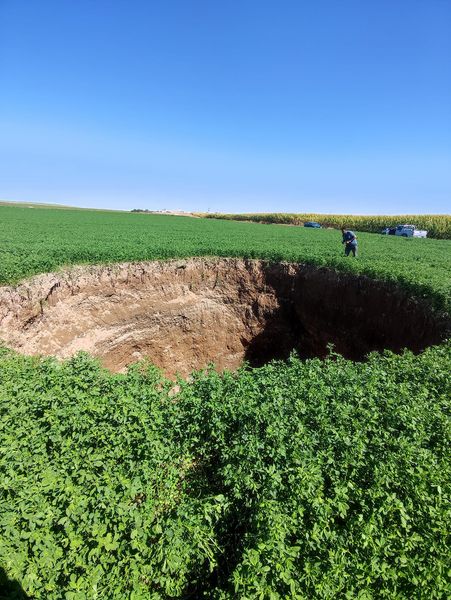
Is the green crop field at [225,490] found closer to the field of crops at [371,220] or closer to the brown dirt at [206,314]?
the brown dirt at [206,314]

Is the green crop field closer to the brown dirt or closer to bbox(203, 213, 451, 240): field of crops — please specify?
the brown dirt

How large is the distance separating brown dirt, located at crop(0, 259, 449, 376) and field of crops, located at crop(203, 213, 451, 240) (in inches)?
1639

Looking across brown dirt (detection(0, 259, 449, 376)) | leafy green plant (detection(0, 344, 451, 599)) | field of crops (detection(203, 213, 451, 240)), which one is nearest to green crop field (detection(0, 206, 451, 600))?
leafy green plant (detection(0, 344, 451, 599))

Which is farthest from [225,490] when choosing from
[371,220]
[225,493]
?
[371,220]

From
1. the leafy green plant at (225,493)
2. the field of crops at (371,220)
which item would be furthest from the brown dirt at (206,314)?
the field of crops at (371,220)

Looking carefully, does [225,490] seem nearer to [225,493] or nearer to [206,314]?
[225,493]

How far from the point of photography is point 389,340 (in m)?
11.5

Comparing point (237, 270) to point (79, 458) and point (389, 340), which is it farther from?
point (79, 458)

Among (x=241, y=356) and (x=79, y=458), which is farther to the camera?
(x=241, y=356)

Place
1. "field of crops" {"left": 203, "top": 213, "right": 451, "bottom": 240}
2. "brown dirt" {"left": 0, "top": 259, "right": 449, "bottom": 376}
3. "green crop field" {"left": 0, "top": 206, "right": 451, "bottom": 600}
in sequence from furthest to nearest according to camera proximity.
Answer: "field of crops" {"left": 203, "top": 213, "right": 451, "bottom": 240} < "brown dirt" {"left": 0, "top": 259, "right": 449, "bottom": 376} < "green crop field" {"left": 0, "top": 206, "right": 451, "bottom": 600}

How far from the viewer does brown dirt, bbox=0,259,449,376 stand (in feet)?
33.2

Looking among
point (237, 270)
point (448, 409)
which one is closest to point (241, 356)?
point (237, 270)

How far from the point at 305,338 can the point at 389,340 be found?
4.08 m

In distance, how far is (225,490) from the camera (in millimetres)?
3641
